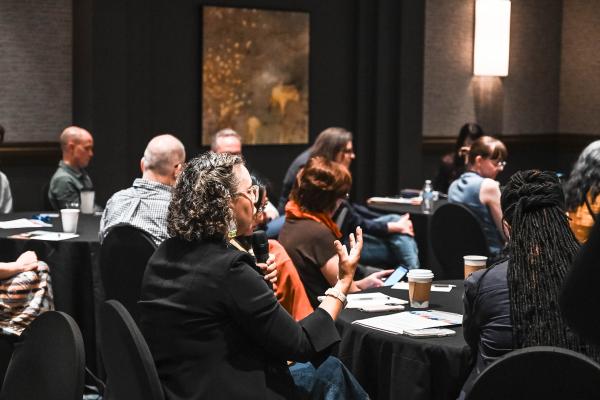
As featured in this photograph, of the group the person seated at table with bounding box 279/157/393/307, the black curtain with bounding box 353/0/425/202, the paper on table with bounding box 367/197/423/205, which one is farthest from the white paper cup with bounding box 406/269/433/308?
the black curtain with bounding box 353/0/425/202

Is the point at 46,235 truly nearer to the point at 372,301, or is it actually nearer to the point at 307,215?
the point at 307,215

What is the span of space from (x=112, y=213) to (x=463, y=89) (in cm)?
630

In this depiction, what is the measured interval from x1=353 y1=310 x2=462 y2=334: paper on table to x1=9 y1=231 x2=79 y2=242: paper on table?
2257 millimetres

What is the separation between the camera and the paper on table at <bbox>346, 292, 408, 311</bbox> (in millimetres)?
3584

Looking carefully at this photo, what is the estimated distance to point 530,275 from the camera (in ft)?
8.35

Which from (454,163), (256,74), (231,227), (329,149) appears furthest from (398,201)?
(231,227)

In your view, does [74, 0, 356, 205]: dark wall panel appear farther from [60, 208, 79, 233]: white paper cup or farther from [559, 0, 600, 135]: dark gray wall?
[559, 0, 600, 135]: dark gray wall

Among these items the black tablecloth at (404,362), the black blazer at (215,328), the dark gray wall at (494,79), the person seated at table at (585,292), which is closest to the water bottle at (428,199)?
the dark gray wall at (494,79)

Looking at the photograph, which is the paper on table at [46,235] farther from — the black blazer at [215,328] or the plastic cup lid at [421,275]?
the black blazer at [215,328]

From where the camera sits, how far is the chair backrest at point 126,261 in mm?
4121

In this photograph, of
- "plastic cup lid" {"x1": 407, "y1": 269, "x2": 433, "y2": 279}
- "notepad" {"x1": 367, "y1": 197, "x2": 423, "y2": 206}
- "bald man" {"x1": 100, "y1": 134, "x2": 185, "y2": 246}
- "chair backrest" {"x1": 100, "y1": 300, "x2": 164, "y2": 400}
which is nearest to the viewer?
"chair backrest" {"x1": 100, "y1": 300, "x2": 164, "y2": 400}

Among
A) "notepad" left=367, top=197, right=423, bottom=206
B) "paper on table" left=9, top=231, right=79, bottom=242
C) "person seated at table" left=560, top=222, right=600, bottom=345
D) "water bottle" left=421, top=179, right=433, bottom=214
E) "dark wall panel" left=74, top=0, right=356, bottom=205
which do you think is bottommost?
"paper on table" left=9, top=231, right=79, bottom=242

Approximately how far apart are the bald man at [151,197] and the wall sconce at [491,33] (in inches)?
231

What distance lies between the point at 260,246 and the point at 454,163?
471 centimetres
